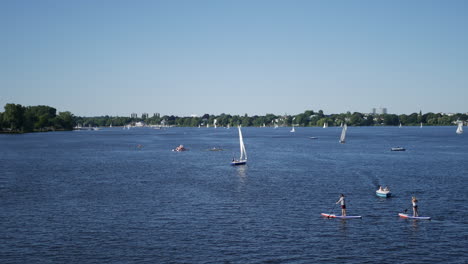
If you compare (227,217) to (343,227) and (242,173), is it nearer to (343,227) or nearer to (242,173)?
(343,227)

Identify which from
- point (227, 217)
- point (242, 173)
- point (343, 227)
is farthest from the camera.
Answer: point (242, 173)

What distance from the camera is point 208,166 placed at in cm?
14012

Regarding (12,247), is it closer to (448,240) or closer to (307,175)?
(448,240)

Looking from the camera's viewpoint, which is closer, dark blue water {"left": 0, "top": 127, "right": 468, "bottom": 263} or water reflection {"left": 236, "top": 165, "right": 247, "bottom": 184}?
dark blue water {"left": 0, "top": 127, "right": 468, "bottom": 263}

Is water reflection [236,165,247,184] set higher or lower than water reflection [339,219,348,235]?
higher

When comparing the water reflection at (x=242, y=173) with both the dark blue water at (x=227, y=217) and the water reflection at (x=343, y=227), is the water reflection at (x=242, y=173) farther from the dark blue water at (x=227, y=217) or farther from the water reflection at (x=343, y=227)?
the water reflection at (x=343, y=227)

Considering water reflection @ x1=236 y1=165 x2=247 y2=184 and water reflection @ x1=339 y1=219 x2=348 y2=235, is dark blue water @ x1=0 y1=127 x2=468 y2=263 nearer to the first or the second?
water reflection @ x1=339 y1=219 x2=348 y2=235

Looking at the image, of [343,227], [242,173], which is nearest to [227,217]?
[343,227]

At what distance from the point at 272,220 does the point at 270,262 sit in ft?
56.3

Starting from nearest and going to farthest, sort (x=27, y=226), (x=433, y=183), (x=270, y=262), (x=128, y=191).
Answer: (x=270, y=262) → (x=27, y=226) → (x=128, y=191) → (x=433, y=183)

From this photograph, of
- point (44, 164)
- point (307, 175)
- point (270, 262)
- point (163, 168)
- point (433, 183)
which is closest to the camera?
point (270, 262)

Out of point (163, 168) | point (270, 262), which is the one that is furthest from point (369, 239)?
point (163, 168)

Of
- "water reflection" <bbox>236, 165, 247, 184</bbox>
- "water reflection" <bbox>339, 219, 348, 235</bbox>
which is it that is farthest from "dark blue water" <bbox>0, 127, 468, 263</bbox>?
"water reflection" <bbox>236, 165, 247, 184</bbox>

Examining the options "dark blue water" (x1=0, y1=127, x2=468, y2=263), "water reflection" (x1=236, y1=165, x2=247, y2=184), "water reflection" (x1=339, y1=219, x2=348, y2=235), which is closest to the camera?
"dark blue water" (x1=0, y1=127, x2=468, y2=263)
